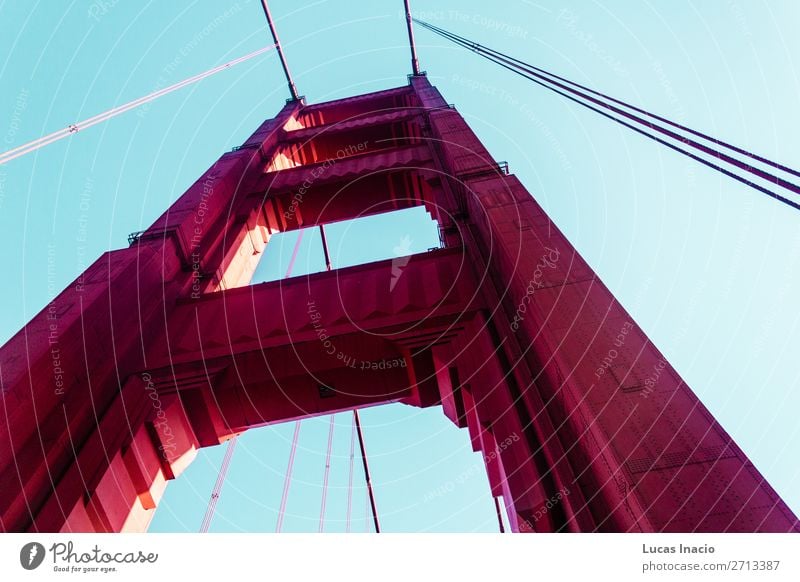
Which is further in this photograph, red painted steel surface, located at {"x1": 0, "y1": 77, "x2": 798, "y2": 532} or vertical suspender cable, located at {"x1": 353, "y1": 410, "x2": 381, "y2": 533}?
vertical suspender cable, located at {"x1": 353, "y1": 410, "x2": 381, "y2": 533}

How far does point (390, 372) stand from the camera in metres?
7.17

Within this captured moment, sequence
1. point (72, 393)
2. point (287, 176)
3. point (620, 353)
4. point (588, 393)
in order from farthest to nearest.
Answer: point (287, 176) < point (72, 393) < point (620, 353) < point (588, 393)

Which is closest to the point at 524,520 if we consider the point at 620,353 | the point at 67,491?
the point at 620,353

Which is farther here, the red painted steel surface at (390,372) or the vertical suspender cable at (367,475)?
the vertical suspender cable at (367,475)

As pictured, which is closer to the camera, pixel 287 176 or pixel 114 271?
pixel 114 271

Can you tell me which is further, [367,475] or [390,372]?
[367,475]

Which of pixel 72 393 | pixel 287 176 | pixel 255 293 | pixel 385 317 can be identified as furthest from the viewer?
pixel 287 176

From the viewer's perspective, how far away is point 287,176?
40.0 ft

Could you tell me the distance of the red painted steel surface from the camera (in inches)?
138

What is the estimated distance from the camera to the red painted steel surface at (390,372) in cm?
350

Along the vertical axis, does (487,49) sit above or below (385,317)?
above
